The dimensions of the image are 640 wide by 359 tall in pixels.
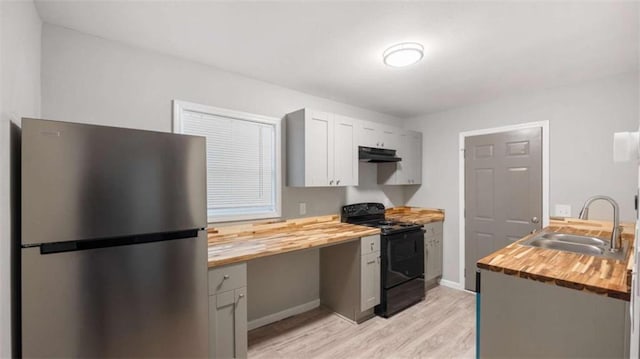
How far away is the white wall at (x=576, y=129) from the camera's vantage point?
256 centimetres

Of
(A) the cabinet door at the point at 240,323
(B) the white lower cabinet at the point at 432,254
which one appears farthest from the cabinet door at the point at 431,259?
(A) the cabinet door at the point at 240,323

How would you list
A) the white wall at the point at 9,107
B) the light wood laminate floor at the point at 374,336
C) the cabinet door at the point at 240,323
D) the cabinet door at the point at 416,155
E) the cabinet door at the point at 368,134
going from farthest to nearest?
the cabinet door at the point at 416,155, the cabinet door at the point at 368,134, the light wood laminate floor at the point at 374,336, the cabinet door at the point at 240,323, the white wall at the point at 9,107

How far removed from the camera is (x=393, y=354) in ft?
7.37

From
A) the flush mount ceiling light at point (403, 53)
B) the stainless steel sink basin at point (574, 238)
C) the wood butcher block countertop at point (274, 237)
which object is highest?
the flush mount ceiling light at point (403, 53)

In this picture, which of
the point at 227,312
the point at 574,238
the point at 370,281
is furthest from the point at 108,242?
the point at 574,238

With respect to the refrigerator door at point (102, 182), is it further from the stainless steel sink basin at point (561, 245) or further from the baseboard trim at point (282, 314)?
the stainless steel sink basin at point (561, 245)

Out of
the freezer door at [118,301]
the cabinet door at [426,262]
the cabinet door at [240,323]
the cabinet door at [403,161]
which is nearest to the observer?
the freezer door at [118,301]

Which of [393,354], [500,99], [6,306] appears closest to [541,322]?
[393,354]

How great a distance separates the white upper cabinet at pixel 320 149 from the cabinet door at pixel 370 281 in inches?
33.0

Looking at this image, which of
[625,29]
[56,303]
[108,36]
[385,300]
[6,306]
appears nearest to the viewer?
[6,306]

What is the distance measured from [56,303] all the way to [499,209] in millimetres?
3916

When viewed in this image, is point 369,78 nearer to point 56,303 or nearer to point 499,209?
point 499,209

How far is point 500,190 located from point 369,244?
182 centimetres

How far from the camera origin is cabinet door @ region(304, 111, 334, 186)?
2729 mm
